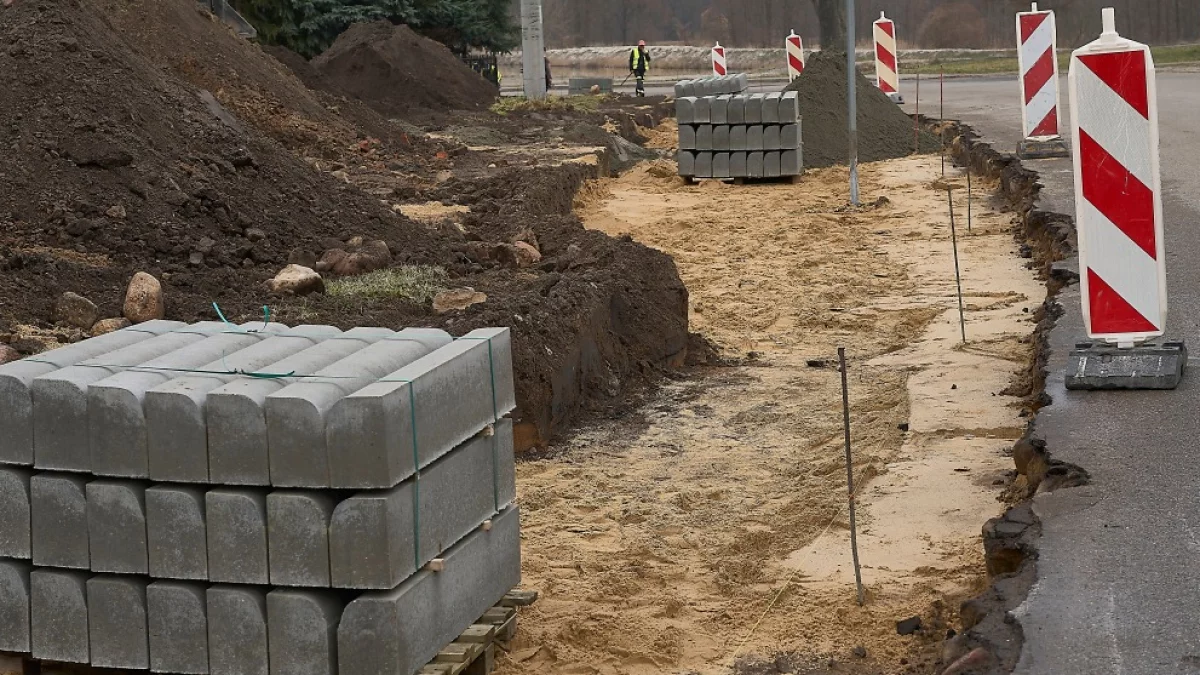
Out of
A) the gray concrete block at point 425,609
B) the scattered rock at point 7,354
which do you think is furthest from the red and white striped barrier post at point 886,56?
the gray concrete block at point 425,609

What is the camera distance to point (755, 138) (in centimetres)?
1994

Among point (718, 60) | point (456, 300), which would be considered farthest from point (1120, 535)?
point (718, 60)

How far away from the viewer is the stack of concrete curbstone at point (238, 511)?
4512 mm

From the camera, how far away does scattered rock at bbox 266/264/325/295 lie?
9.78 meters

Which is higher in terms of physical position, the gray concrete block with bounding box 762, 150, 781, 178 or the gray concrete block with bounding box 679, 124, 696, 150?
the gray concrete block with bounding box 679, 124, 696, 150

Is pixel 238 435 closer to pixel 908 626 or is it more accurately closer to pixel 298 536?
pixel 298 536

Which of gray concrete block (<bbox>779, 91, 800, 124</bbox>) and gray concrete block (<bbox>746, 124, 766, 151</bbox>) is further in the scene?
gray concrete block (<bbox>746, 124, 766, 151</bbox>)

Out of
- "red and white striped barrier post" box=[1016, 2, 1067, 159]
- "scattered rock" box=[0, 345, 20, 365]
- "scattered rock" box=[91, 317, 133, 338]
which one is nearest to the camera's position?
"scattered rock" box=[0, 345, 20, 365]

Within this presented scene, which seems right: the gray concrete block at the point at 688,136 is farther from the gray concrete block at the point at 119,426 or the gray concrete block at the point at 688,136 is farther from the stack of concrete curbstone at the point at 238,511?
the gray concrete block at the point at 119,426

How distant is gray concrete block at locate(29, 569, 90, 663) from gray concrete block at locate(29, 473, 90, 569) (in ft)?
0.16

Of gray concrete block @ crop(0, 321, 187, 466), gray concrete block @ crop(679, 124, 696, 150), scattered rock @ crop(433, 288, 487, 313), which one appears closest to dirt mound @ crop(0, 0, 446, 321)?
scattered rock @ crop(433, 288, 487, 313)

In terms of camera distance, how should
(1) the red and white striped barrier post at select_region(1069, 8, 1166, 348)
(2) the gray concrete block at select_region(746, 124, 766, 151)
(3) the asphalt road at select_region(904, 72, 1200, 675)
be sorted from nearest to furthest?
(3) the asphalt road at select_region(904, 72, 1200, 675), (1) the red and white striped barrier post at select_region(1069, 8, 1166, 348), (2) the gray concrete block at select_region(746, 124, 766, 151)

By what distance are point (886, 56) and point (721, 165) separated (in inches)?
355

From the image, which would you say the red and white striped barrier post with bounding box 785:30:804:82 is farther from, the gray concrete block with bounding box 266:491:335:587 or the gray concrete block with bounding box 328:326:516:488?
the gray concrete block with bounding box 266:491:335:587
